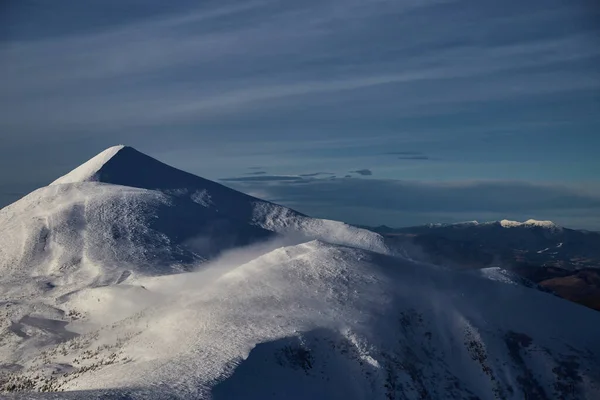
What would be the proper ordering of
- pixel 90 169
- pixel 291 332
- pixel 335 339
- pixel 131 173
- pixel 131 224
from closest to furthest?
pixel 291 332 < pixel 335 339 < pixel 131 224 < pixel 90 169 < pixel 131 173

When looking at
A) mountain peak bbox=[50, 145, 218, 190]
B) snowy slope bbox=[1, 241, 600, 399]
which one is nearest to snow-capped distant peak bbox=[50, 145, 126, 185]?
mountain peak bbox=[50, 145, 218, 190]

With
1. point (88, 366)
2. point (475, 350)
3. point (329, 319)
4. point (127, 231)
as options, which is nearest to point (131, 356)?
point (88, 366)

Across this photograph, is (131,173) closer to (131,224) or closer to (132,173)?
(132,173)

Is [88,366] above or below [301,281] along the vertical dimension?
below

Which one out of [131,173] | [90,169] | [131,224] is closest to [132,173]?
[131,173]

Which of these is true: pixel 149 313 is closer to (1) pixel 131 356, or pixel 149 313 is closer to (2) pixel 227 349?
(1) pixel 131 356

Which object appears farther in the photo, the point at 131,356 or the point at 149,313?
the point at 149,313
